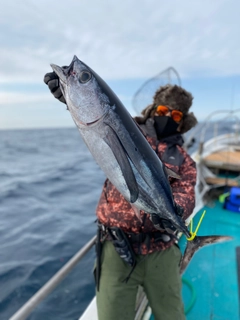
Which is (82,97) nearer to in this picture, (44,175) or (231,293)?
(231,293)

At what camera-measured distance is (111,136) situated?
1478 mm

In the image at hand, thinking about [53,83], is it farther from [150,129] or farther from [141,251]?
[141,251]

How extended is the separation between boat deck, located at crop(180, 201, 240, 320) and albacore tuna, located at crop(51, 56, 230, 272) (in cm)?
246

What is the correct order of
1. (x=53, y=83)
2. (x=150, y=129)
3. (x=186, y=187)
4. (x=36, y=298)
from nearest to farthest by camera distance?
(x=53, y=83)
(x=36, y=298)
(x=186, y=187)
(x=150, y=129)

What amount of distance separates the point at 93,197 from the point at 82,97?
998 centimetres

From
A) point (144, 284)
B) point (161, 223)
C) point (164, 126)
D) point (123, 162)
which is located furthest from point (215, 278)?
point (123, 162)

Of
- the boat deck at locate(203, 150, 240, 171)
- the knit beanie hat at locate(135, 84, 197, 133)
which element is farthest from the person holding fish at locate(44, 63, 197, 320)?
the boat deck at locate(203, 150, 240, 171)

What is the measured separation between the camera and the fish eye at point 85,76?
1.51 meters

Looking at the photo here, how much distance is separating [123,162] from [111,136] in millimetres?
161

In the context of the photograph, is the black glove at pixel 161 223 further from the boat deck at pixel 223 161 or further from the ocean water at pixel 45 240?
the boat deck at pixel 223 161

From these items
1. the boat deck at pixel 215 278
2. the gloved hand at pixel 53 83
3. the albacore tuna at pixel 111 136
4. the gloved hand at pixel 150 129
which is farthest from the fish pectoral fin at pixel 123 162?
the boat deck at pixel 215 278

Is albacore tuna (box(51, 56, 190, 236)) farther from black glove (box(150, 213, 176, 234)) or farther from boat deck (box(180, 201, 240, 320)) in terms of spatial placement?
boat deck (box(180, 201, 240, 320))

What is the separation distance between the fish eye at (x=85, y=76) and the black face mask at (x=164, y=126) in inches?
41.7

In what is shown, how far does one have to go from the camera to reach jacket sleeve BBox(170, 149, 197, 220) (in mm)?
1985
